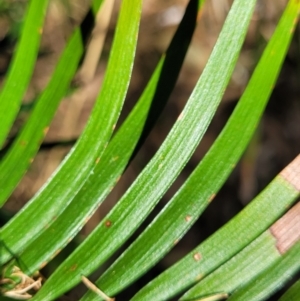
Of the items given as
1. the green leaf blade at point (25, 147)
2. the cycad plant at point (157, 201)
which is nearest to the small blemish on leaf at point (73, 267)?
the cycad plant at point (157, 201)

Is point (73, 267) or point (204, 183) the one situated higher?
point (204, 183)

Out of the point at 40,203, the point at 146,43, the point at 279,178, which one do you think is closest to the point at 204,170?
the point at 279,178

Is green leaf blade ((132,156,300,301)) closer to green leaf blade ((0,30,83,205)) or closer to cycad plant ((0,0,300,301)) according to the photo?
cycad plant ((0,0,300,301))

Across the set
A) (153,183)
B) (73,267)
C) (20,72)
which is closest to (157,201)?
(153,183)

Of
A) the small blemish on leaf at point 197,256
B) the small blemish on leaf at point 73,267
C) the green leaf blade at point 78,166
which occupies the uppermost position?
the green leaf blade at point 78,166

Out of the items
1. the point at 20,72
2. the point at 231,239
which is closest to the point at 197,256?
the point at 231,239

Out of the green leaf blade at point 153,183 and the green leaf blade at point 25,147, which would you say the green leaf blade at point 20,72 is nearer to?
the green leaf blade at point 25,147

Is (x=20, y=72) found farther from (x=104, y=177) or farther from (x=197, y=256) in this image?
(x=197, y=256)

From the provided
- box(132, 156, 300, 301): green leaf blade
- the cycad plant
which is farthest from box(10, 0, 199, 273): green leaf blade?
box(132, 156, 300, 301): green leaf blade

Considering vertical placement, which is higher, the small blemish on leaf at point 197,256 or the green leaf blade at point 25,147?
the green leaf blade at point 25,147
